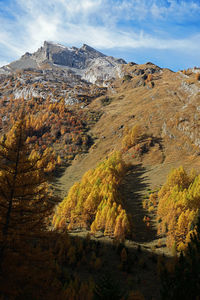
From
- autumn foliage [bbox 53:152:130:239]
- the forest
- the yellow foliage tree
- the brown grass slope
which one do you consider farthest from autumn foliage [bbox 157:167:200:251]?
the yellow foliage tree

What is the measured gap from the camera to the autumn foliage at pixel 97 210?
61.9 metres

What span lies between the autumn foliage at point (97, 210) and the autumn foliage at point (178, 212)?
533 inches

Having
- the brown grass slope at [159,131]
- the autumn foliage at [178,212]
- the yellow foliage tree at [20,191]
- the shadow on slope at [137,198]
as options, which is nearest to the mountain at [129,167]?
the brown grass slope at [159,131]

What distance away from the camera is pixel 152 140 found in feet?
452

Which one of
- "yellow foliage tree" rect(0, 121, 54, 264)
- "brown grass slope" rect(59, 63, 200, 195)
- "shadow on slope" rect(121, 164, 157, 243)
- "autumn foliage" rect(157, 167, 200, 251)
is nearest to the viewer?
"yellow foliage tree" rect(0, 121, 54, 264)

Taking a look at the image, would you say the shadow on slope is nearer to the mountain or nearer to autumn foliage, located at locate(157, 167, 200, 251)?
the mountain

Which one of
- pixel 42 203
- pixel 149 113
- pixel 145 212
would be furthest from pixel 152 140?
pixel 42 203

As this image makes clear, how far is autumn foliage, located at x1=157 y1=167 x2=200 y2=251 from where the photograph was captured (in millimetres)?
56344

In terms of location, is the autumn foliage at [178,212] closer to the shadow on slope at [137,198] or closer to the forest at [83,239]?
the forest at [83,239]

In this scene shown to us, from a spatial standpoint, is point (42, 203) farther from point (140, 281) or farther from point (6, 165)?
point (140, 281)

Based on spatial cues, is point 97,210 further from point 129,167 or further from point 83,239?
point 129,167

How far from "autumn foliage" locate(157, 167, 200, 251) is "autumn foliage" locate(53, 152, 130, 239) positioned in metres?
13.5

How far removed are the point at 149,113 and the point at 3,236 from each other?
16769cm

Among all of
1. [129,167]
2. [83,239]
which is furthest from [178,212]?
[129,167]
